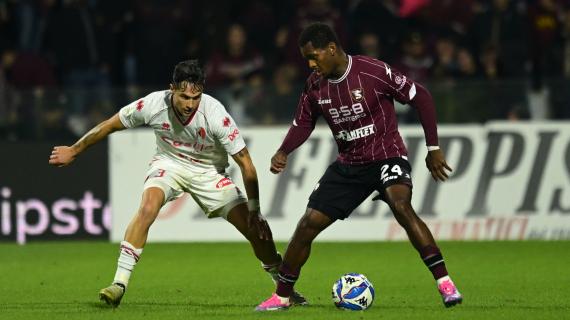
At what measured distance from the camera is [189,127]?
9758mm

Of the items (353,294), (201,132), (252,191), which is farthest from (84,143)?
→ (353,294)

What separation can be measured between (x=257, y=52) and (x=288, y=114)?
1.48 metres

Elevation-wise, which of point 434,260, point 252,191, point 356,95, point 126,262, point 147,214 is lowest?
point 126,262

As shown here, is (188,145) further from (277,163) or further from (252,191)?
(277,163)

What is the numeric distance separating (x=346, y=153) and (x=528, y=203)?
6.69 metres

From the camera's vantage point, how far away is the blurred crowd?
1588 cm

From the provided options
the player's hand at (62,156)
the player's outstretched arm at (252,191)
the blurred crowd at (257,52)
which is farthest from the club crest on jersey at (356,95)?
the blurred crowd at (257,52)

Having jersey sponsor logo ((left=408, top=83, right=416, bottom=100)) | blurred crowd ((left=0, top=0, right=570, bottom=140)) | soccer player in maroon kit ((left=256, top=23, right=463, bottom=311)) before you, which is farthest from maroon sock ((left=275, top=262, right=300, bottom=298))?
blurred crowd ((left=0, top=0, right=570, bottom=140))

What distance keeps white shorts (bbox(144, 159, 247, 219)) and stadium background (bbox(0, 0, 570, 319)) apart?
12.8 ft

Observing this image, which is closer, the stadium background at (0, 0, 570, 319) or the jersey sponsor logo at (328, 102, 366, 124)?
the jersey sponsor logo at (328, 102, 366, 124)

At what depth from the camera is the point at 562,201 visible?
50.4 feet

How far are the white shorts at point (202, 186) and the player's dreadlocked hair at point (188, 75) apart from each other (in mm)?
762

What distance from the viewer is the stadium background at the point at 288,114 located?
15500 mm

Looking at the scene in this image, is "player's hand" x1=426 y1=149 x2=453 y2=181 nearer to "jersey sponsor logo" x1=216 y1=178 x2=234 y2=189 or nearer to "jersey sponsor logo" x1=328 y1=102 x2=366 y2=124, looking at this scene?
"jersey sponsor logo" x1=328 y1=102 x2=366 y2=124
